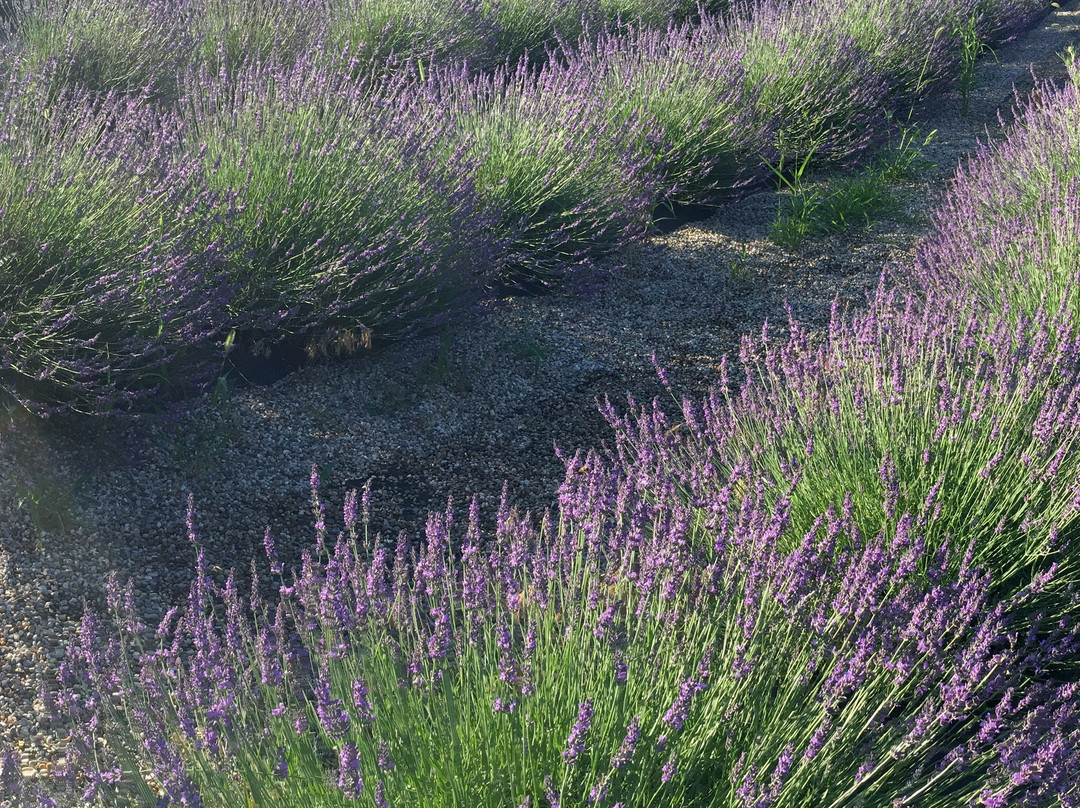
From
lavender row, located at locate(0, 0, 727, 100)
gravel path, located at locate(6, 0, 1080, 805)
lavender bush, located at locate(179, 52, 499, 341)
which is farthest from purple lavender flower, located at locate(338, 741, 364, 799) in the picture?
lavender row, located at locate(0, 0, 727, 100)

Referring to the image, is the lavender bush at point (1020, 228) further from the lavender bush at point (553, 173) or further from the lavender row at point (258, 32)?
the lavender row at point (258, 32)

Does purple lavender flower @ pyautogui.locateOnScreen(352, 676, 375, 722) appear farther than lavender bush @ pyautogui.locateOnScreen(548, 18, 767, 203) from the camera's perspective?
No

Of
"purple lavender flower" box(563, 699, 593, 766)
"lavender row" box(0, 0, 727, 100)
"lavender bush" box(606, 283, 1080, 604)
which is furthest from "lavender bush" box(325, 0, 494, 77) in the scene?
"purple lavender flower" box(563, 699, 593, 766)

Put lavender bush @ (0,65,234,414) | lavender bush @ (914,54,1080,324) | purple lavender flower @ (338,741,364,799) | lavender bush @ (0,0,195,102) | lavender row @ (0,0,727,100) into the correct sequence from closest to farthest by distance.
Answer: purple lavender flower @ (338,741,364,799)
lavender bush @ (0,65,234,414)
lavender bush @ (914,54,1080,324)
lavender bush @ (0,0,195,102)
lavender row @ (0,0,727,100)

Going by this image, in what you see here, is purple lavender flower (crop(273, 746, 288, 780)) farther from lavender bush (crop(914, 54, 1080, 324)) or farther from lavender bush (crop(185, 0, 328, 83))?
lavender bush (crop(185, 0, 328, 83))

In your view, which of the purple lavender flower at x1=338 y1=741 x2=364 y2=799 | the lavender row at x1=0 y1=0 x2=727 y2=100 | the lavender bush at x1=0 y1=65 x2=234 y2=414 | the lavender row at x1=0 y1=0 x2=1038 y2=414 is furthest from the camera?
the lavender row at x1=0 y1=0 x2=727 y2=100

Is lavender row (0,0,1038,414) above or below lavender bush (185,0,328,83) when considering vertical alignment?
below

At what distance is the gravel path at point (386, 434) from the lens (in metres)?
2.74

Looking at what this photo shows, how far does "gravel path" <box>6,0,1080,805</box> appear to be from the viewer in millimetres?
2740

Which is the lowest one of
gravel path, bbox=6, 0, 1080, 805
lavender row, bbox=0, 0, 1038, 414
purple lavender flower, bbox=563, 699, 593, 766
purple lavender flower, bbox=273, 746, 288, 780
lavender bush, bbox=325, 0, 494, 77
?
gravel path, bbox=6, 0, 1080, 805

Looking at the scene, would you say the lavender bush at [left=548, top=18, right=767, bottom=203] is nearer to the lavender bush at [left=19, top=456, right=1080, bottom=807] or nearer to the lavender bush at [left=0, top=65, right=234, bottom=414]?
the lavender bush at [left=0, top=65, right=234, bottom=414]

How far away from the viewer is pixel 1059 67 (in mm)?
8992

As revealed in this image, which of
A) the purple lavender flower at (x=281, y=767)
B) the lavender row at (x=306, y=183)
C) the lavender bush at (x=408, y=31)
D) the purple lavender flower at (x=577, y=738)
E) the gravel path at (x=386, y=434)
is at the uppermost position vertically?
the lavender bush at (x=408, y=31)

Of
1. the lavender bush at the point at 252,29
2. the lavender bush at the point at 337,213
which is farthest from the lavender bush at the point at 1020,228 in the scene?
the lavender bush at the point at 252,29
